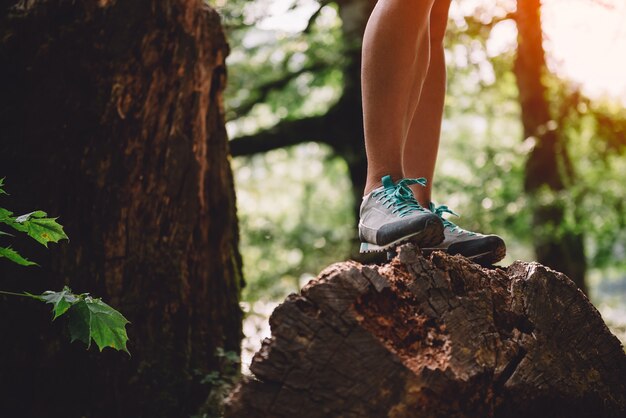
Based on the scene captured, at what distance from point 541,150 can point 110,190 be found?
7656mm

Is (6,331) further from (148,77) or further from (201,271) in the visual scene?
(148,77)

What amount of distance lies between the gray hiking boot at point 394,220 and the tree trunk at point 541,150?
6258 mm

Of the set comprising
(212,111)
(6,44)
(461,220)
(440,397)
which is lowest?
(440,397)

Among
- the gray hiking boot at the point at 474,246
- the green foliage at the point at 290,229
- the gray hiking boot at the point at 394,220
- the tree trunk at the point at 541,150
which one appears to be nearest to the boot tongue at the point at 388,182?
the gray hiking boot at the point at 394,220

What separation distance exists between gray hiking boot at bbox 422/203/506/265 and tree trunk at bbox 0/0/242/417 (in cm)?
132

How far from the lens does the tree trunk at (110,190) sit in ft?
8.21

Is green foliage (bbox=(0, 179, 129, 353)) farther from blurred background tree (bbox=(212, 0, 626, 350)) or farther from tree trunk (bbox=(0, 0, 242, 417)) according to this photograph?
blurred background tree (bbox=(212, 0, 626, 350))

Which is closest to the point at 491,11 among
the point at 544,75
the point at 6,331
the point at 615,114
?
the point at 544,75

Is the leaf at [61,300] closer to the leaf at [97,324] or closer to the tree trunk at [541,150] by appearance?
the leaf at [97,324]

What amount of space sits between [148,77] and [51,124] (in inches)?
19.8

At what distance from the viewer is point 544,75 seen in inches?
370

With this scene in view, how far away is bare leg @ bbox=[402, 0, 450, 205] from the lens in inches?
102

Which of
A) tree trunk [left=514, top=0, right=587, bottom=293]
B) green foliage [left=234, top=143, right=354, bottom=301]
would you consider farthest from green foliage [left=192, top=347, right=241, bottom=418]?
tree trunk [left=514, top=0, right=587, bottom=293]

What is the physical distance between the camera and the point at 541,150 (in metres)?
9.03
